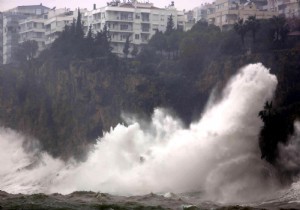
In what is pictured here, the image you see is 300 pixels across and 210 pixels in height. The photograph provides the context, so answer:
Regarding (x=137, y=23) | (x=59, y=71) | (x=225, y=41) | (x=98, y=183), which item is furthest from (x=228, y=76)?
(x=137, y=23)

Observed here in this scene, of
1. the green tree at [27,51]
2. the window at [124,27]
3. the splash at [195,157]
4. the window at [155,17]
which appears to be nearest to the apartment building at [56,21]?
the green tree at [27,51]

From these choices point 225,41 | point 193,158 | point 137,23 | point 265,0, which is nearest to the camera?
point 193,158

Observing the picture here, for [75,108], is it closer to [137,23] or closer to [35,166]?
[35,166]

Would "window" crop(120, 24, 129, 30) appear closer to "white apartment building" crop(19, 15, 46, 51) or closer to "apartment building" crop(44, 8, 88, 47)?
"apartment building" crop(44, 8, 88, 47)

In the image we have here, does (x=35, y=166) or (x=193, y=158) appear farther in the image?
(x=35, y=166)

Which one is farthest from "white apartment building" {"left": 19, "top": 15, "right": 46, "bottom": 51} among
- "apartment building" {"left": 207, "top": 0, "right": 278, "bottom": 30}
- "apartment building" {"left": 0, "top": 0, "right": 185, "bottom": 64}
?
"apartment building" {"left": 207, "top": 0, "right": 278, "bottom": 30}

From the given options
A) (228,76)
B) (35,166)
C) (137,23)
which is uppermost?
(137,23)

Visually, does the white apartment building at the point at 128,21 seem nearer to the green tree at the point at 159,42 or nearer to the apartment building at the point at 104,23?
the apartment building at the point at 104,23
